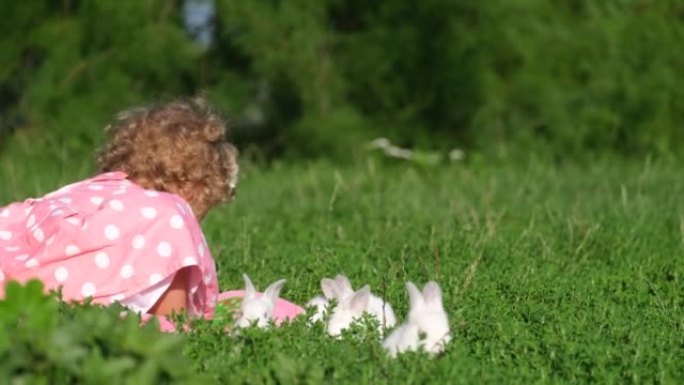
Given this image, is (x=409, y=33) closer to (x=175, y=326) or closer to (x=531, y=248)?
(x=531, y=248)

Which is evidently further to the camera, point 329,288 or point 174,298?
point 174,298

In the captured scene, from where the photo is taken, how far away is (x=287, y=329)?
367 centimetres

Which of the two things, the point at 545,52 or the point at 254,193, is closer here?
the point at 254,193

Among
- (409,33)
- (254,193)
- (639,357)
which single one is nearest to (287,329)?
(639,357)

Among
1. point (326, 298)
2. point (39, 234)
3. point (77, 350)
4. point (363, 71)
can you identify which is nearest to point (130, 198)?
point (39, 234)

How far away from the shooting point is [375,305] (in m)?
3.97

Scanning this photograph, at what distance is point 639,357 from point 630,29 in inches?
327

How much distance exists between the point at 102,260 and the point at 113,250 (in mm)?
44

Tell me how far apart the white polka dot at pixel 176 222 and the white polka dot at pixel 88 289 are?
0.30 m

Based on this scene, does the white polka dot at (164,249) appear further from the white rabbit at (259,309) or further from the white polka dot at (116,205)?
the white rabbit at (259,309)

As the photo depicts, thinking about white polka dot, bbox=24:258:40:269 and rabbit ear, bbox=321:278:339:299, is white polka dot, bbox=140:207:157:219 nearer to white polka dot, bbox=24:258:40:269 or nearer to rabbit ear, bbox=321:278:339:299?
white polka dot, bbox=24:258:40:269

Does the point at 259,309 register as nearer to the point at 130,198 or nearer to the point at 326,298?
the point at 326,298

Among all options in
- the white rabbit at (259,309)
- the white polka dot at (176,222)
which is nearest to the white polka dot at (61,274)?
the white polka dot at (176,222)

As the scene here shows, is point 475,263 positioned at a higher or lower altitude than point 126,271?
lower
